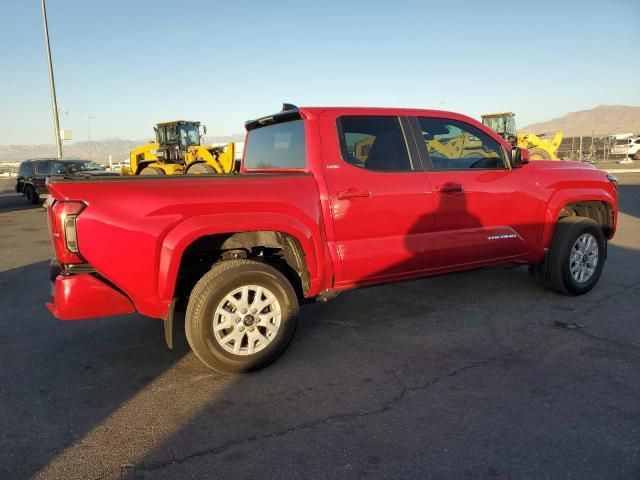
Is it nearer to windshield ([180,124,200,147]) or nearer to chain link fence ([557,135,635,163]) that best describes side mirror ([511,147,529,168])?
windshield ([180,124,200,147])

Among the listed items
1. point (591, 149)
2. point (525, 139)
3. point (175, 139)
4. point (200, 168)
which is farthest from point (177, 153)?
point (591, 149)

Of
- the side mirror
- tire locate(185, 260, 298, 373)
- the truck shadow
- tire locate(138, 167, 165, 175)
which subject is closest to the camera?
tire locate(185, 260, 298, 373)

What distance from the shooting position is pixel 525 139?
80.5 ft

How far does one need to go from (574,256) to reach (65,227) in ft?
16.1

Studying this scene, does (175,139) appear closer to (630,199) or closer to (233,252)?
(630,199)

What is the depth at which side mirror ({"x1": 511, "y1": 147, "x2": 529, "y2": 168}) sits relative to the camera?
4.89m

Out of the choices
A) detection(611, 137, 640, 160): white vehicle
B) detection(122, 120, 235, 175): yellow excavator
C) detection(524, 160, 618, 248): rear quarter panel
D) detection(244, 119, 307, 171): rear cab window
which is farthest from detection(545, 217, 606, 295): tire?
detection(611, 137, 640, 160): white vehicle

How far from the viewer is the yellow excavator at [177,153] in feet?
61.9

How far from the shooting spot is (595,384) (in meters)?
3.36

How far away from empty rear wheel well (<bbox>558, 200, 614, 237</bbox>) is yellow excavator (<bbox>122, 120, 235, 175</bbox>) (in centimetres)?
1452

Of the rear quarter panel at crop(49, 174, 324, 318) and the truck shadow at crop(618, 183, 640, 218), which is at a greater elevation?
the rear quarter panel at crop(49, 174, 324, 318)

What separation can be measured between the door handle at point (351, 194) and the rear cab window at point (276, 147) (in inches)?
15.8

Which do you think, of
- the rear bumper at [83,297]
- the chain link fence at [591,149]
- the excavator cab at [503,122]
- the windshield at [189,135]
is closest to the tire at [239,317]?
the rear bumper at [83,297]

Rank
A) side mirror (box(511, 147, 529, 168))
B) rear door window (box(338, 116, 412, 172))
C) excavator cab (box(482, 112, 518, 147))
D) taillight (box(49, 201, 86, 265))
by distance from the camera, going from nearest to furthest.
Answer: taillight (box(49, 201, 86, 265)) → rear door window (box(338, 116, 412, 172)) → side mirror (box(511, 147, 529, 168)) → excavator cab (box(482, 112, 518, 147))
